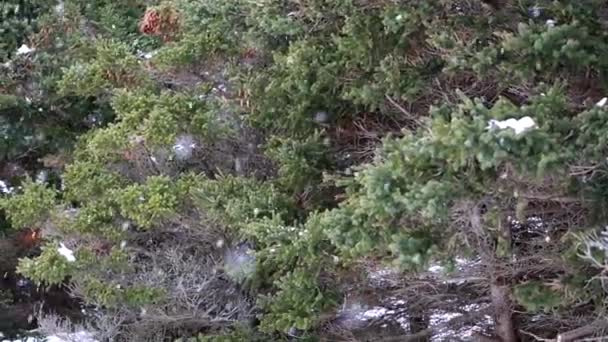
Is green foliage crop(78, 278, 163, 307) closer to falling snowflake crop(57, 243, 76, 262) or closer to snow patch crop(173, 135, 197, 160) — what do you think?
falling snowflake crop(57, 243, 76, 262)

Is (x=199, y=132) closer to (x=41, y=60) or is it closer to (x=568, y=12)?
(x=41, y=60)

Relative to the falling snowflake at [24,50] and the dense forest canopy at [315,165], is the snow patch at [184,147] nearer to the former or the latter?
the dense forest canopy at [315,165]

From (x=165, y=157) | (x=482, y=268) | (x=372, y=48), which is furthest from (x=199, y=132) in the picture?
(x=482, y=268)

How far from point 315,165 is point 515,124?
2.11m

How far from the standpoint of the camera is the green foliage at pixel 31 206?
15.9 ft

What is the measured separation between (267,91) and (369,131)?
699 mm

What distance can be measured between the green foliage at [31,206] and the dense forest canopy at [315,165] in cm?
2

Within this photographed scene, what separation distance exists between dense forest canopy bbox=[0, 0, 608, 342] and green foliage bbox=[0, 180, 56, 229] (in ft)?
0.05

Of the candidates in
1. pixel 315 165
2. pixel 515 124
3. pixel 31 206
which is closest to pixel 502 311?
pixel 315 165

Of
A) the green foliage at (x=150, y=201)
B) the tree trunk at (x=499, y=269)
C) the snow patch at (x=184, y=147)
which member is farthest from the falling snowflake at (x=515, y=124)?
the snow patch at (x=184, y=147)

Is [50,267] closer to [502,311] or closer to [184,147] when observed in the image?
[184,147]

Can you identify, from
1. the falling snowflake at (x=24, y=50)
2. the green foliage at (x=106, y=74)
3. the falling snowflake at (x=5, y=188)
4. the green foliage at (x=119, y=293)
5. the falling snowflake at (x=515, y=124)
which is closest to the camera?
the falling snowflake at (x=515, y=124)

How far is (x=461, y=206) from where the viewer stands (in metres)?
3.03

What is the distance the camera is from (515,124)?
2635 millimetres
